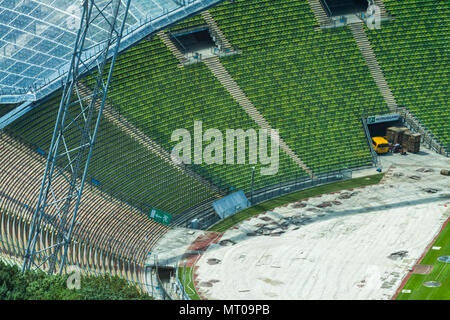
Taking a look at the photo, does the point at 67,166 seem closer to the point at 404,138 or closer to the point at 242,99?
the point at 242,99

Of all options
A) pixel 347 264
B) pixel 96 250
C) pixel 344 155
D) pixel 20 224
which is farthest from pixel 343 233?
pixel 20 224

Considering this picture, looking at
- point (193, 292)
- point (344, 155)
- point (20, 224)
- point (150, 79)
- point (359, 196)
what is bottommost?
point (193, 292)

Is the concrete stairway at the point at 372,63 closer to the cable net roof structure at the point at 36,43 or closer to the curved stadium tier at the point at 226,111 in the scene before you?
the curved stadium tier at the point at 226,111

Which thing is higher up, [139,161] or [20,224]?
[139,161]

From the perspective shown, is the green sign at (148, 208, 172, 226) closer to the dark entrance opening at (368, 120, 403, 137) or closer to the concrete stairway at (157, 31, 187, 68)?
the concrete stairway at (157, 31, 187, 68)

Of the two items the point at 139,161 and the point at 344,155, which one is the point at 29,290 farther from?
the point at 344,155
